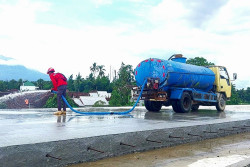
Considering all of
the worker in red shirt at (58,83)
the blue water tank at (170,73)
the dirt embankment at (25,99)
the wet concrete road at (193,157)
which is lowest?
the wet concrete road at (193,157)

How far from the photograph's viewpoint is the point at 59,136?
4.84 meters

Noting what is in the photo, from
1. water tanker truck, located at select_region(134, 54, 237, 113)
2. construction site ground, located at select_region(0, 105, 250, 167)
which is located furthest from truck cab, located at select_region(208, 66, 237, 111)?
construction site ground, located at select_region(0, 105, 250, 167)

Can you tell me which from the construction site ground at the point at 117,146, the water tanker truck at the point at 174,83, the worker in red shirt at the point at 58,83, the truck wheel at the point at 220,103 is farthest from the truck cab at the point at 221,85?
the worker in red shirt at the point at 58,83

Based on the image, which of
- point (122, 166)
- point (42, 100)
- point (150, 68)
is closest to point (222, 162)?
point (122, 166)

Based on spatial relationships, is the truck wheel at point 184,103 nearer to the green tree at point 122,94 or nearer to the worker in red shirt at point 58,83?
the worker in red shirt at point 58,83

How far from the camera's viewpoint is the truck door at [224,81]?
557 inches

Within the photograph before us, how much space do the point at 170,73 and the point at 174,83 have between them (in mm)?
615

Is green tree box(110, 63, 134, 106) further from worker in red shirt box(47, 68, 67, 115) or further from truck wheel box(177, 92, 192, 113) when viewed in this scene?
worker in red shirt box(47, 68, 67, 115)

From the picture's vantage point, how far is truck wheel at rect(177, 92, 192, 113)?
11.5 m

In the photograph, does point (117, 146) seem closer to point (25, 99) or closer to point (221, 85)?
point (221, 85)

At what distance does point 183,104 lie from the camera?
11.8m

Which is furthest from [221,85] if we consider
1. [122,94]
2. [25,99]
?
[122,94]

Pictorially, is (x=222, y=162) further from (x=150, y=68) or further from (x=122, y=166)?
(x=150, y=68)

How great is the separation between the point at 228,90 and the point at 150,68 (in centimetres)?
541
